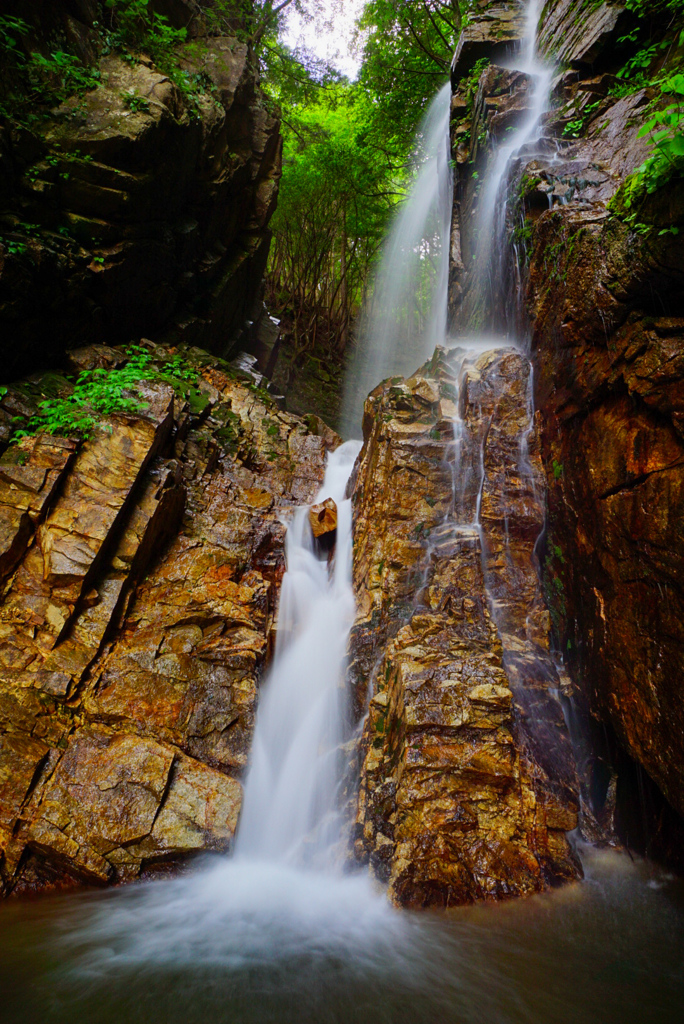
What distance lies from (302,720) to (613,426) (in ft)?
15.9

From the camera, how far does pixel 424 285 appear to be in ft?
71.8

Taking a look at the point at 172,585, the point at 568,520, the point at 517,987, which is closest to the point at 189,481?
the point at 172,585

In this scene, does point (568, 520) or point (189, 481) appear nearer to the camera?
point (568, 520)

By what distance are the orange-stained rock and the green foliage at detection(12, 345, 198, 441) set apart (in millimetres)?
3139

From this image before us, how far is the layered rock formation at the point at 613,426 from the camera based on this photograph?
394 centimetres

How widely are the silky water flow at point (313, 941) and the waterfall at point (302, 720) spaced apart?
22 millimetres

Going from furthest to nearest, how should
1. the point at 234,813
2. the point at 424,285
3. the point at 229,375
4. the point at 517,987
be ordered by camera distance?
the point at 424,285 < the point at 229,375 < the point at 234,813 < the point at 517,987

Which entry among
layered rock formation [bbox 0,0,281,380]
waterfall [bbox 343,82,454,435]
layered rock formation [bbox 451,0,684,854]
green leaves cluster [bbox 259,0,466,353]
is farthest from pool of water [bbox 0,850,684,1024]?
green leaves cluster [bbox 259,0,466,353]

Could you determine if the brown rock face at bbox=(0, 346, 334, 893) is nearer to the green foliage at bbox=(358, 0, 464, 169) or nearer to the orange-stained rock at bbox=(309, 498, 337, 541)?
the orange-stained rock at bbox=(309, 498, 337, 541)

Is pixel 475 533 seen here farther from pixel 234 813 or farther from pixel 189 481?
pixel 189 481

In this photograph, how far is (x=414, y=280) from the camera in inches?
810

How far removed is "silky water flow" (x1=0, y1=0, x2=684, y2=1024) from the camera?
2.75m

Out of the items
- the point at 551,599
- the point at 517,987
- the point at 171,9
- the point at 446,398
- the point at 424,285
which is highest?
the point at 424,285

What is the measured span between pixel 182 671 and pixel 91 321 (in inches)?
256
